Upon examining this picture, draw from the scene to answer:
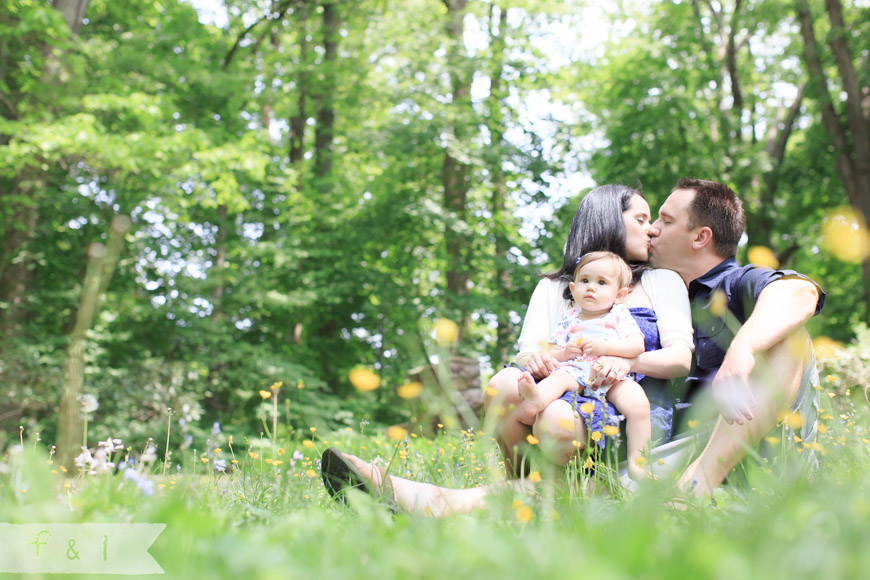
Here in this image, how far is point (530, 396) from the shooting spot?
87.0 inches

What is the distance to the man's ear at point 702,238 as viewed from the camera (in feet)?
9.04

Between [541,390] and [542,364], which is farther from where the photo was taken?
[542,364]

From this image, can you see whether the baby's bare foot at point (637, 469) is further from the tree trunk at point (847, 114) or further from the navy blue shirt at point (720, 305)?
the tree trunk at point (847, 114)

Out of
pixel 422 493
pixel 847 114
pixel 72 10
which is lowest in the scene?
pixel 422 493

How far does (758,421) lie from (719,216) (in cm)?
96

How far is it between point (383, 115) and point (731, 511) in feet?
40.0

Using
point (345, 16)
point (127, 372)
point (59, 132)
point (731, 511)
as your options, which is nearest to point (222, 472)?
point (731, 511)

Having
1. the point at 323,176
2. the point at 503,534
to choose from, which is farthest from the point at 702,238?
the point at 323,176

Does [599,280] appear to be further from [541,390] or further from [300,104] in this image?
[300,104]

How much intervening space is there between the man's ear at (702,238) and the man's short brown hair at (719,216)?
1cm

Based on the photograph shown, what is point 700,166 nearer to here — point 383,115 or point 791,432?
point 383,115

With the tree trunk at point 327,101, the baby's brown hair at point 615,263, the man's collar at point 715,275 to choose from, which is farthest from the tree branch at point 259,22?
the man's collar at point 715,275

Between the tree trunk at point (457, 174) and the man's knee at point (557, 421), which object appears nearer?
the man's knee at point (557, 421)

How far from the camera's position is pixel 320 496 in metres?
2.21
